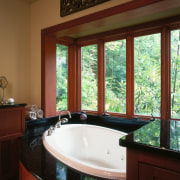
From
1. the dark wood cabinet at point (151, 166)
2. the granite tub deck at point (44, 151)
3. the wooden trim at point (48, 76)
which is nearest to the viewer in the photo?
the dark wood cabinet at point (151, 166)

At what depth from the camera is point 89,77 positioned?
10.9 feet

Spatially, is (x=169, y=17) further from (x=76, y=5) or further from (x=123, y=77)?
(x=76, y=5)

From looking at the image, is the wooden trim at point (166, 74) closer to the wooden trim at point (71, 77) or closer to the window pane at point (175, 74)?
the window pane at point (175, 74)

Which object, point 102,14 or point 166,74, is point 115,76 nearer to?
point 166,74

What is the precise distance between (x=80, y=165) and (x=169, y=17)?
7.18 feet

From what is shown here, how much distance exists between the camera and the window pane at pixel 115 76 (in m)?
2.89

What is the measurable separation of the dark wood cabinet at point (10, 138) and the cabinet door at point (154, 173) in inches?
72.4

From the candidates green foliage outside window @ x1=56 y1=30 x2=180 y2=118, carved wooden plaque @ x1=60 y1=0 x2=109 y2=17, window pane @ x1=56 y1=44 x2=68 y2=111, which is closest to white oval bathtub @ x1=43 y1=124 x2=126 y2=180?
green foliage outside window @ x1=56 y1=30 x2=180 y2=118

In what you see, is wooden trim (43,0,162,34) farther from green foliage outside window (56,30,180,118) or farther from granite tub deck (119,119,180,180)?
granite tub deck (119,119,180,180)

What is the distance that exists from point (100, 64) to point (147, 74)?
88cm

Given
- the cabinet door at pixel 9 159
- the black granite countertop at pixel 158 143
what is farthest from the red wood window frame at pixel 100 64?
the black granite countertop at pixel 158 143

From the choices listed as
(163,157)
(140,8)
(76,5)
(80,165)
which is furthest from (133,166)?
(76,5)

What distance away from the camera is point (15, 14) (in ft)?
8.89

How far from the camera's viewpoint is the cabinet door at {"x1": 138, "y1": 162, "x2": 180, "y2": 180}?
31.1 inches
